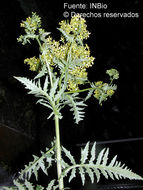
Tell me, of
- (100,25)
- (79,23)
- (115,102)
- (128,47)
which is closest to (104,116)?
(115,102)

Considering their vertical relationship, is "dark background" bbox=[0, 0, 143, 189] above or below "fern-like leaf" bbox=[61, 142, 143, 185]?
above

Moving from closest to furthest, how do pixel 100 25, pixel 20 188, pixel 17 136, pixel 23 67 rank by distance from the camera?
pixel 20 188 → pixel 17 136 → pixel 23 67 → pixel 100 25

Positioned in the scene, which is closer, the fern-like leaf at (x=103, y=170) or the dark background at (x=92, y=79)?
the fern-like leaf at (x=103, y=170)

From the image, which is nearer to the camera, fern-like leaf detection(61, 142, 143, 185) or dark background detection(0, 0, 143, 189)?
fern-like leaf detection(61, 142, 143, 185)

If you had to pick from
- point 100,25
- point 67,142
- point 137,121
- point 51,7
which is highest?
point 51,7

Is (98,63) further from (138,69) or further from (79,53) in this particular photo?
(79,53)

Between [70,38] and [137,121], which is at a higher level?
[70,38]

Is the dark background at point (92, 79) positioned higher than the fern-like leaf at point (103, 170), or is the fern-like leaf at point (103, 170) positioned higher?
the dark background at point (92, 79)

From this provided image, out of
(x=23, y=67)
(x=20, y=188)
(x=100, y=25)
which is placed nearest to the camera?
(x=20, y=188)
